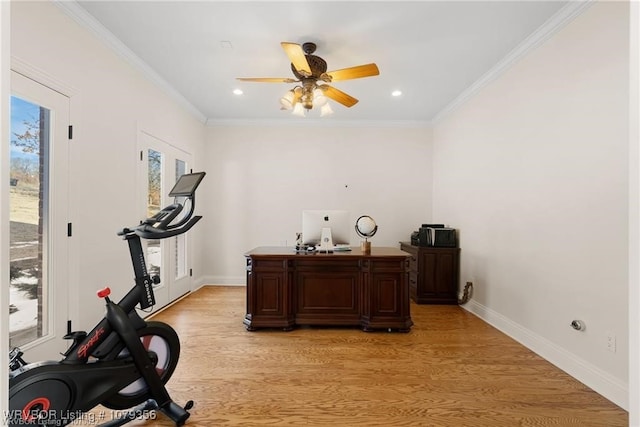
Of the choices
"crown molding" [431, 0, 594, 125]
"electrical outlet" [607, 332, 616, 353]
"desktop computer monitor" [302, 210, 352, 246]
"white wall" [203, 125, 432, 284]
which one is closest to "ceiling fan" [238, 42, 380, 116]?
"desktop computer monitor" [302, 210, 352, 246]

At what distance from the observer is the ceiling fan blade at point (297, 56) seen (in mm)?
2213

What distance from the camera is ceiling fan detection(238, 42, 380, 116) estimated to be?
2479 mm

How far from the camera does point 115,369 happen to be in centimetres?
163

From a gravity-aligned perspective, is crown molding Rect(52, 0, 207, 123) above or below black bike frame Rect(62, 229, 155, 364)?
above

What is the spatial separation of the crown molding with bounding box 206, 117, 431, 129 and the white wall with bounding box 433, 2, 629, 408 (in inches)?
61.8

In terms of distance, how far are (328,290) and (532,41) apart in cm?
319

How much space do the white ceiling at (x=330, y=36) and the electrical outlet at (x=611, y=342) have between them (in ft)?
8.22

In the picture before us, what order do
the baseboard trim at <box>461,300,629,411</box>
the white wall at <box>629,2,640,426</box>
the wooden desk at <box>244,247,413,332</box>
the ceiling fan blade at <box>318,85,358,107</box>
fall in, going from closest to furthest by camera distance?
the white wall at <box>629,2,640,426</box> → the baseboard trim at <box>461,300,629,411</box> → the ceiling fan blade at <box>318,85,358,107</box> → the wooden desk at <box>244,247,413,332</box>

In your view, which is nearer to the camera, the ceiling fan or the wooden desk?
the ceiling fan

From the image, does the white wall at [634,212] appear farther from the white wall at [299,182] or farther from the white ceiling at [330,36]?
the white wall at [299,182]

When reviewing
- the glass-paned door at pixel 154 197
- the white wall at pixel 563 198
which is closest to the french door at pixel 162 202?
the glass-paned door at pixel 154 197

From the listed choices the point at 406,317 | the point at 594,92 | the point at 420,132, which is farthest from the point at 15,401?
the point at 420,132

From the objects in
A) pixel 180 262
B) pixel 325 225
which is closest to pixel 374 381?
pixel 325 225

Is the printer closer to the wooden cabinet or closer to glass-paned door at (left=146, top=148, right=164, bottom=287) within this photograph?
the wooden cabinet
